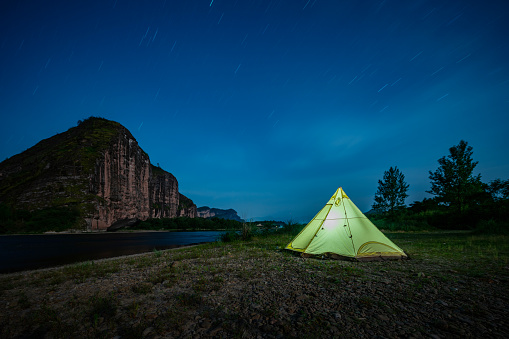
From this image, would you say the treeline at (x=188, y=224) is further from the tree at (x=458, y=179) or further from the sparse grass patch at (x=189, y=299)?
the sparse grass patch at (x=189, y=299)

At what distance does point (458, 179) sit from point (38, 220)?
92.6 m

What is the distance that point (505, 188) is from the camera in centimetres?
2509

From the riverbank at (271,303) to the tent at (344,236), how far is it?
1287 millimetres

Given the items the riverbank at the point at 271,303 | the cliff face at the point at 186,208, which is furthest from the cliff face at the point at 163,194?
the riverbank at the point at 271,303

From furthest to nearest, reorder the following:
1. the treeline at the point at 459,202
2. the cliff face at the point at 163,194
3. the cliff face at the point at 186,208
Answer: the cliff face at the point at 186,208
the cliff face at the point at 163,194
the treeline at the point at 459,202

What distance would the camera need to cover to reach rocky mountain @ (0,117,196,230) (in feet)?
199

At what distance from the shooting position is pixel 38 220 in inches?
2143

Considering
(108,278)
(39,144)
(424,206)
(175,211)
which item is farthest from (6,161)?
(424,206)

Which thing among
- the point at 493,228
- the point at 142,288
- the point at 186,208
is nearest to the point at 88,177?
the point at 142,288

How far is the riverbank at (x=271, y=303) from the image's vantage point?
3.31 meters

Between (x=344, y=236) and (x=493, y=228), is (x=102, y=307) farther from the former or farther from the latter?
(x=493, y=228)

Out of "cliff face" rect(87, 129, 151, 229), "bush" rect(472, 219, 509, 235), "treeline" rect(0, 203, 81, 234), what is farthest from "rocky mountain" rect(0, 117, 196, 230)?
"bush" rect(472, 219, 509, 235)

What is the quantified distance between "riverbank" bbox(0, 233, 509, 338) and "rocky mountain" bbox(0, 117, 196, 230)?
70.8m

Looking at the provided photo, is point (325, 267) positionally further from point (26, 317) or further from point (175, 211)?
point (175, 211)
